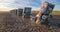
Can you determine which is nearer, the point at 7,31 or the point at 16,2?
the point at 7,31

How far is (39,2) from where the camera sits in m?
3.29

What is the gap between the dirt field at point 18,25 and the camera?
3166 millimetres

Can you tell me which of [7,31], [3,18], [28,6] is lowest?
[7,31]

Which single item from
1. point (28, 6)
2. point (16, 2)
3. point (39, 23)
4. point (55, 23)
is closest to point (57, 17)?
point (55, 23)

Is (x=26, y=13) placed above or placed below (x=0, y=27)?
above

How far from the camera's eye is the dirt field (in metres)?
3.17

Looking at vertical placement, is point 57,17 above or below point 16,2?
below

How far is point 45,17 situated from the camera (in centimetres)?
322

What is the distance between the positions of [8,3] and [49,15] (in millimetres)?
888

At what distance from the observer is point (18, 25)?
325 cm

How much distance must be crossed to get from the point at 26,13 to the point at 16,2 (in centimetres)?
31

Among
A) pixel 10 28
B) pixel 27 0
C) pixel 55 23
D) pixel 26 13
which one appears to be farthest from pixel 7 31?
pixel 55 23

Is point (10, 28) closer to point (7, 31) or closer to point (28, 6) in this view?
point (7, 31)

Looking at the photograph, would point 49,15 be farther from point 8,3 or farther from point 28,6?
point 8,3
